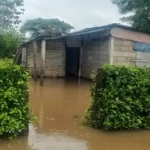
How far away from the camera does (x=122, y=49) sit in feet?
49.7

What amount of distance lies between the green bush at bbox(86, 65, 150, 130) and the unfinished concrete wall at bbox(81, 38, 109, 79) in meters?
8.95

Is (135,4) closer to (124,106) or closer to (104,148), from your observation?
(124,106)

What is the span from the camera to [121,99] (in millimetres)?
6367

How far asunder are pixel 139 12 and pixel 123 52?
228 inches

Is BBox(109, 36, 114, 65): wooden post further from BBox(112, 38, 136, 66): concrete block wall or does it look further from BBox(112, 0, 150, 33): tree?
BBox(112, 0, 150, 33): tree

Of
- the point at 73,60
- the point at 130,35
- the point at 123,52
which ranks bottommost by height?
the point at 73,60

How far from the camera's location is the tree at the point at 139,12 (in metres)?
19.7

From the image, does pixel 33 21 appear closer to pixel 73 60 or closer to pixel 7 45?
pixel 7 45

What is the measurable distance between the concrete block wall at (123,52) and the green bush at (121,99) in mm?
8479

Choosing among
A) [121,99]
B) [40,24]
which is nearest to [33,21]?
[40,24]

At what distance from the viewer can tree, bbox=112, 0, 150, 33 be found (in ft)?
64.5

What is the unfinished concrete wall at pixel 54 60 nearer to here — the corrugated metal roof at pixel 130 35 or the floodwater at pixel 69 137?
the corrugated metal roof at pixel 130 35

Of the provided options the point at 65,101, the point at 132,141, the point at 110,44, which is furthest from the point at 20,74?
the point at 110,44

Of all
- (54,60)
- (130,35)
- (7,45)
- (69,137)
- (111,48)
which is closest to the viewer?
(69,137)
